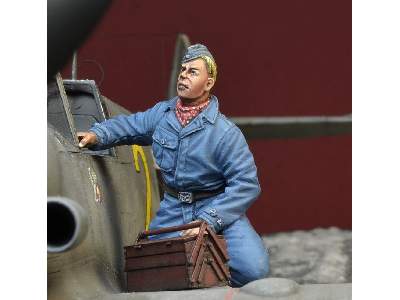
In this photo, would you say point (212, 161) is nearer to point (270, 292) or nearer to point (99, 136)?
point (99, 136)

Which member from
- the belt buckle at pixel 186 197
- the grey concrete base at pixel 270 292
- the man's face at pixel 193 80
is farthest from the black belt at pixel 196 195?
the grey concrete base at pixel 270 292

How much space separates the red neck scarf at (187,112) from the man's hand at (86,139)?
25cm

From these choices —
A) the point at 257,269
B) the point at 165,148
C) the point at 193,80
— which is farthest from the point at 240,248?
the point at 193,80

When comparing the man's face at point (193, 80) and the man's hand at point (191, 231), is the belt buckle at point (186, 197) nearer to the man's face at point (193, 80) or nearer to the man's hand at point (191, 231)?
the man's hand at point (191, 231)

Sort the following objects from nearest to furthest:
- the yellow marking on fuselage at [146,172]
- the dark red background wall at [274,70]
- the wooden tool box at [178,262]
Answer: the wooden tool box at [178,262]
the yellow marking on fuselage at [146,172]
the dark red background wall at [274,70]

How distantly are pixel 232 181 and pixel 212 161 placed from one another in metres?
0.08

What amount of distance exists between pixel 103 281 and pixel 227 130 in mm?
519

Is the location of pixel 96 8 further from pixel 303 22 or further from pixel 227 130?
pixel 303 22

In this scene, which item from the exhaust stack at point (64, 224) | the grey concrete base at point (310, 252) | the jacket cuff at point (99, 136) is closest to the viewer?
the exhaust stack at point (64, 224)

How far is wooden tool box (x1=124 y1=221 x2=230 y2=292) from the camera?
2578mm

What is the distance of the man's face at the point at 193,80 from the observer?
2740mm

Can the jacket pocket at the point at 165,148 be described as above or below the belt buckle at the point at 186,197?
above

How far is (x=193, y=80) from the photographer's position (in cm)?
274
